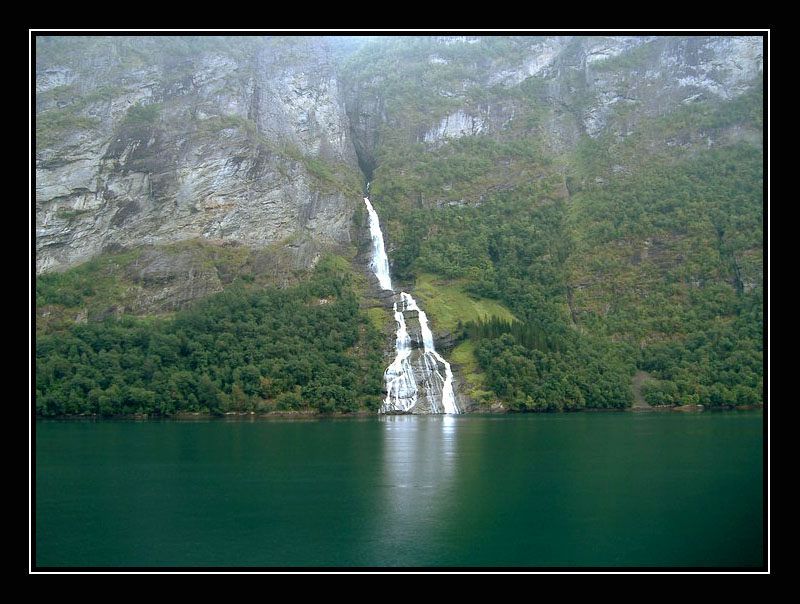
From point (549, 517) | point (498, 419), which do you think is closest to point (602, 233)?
point (498, 419)

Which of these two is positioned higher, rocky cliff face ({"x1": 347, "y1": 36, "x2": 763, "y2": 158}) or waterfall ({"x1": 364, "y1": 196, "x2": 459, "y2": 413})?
rocky cliff face ({"x1": 347, "y1": 36, "x2": 763, "y2": 158})

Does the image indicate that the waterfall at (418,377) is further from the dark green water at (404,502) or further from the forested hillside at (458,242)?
the dark green water at (404,502)

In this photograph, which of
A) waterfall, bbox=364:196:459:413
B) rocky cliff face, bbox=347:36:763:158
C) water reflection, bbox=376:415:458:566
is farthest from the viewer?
rocky cliff face, bbox=347:36:763:158

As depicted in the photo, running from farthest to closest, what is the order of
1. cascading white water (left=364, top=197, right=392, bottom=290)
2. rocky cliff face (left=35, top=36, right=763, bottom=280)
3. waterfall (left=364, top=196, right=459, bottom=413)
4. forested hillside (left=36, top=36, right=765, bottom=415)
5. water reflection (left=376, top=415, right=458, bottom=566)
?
cascading white water (left=364, top=197, right=392, bottom=290), rocky cliff face (left=35, top=36, right=763, bottom=280), forested hillside (left=36, top=36, right=765, bottom=415), waterfall (left=364, top=196, right=459, bottom=413), water reflection (left=376, top=415, right=458, bottom=566)

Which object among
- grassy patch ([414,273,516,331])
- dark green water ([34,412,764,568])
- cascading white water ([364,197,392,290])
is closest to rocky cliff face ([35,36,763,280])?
cascading white water ([364,197,392,290])

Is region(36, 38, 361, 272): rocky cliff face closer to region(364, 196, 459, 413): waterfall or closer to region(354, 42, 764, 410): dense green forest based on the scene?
region(354, 42, 764, 410): dense green forest

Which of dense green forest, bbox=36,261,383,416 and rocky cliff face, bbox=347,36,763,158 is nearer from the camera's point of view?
dense green forest, bbox=36,261,383,416

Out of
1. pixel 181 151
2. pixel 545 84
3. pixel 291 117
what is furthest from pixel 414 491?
pixel 545 84
